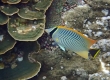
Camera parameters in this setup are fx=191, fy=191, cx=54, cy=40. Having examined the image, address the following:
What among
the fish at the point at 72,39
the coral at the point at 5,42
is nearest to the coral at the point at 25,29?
the coral at the point at 5,42

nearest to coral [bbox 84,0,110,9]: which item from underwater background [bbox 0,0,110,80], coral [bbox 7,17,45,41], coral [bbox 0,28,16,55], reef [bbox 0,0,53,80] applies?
underwater background [bbox 0,0,110,80]

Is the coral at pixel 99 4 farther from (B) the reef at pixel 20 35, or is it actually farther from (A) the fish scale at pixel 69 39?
(A) the fish scale at pixel 69 39

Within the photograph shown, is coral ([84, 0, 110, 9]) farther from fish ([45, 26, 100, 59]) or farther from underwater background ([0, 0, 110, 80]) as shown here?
fish ([45, 26, 100, 59])

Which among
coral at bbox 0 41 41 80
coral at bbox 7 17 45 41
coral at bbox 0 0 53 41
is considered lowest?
coral at bbox 0 41 41 80

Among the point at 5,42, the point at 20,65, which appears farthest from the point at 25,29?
the point at 20,65

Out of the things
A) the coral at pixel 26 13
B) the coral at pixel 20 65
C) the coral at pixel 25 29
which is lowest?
the coral at pixel 20 65

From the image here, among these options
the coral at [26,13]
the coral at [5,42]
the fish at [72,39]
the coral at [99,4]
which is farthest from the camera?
the coral at [99,4]

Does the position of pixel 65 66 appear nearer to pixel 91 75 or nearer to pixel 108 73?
pixel 91 75

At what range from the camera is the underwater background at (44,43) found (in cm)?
395

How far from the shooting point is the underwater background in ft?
13.0

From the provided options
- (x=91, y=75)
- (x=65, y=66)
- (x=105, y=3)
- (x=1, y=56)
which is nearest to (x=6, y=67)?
(x=1, y=56)

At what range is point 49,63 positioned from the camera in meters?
4.09

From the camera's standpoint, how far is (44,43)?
4262 millimetres

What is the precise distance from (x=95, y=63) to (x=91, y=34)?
69 centimetres
